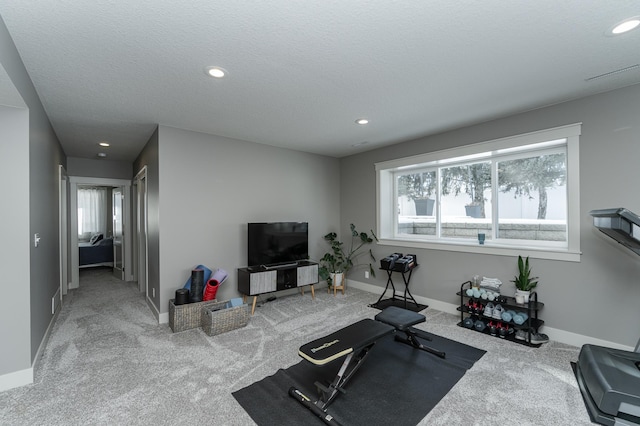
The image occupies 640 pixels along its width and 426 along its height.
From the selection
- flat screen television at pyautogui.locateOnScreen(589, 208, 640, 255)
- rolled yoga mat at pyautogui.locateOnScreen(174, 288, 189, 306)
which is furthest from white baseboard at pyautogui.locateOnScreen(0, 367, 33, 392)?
flat screen television at pyautogui.locateOnScreen(589, 208, 640, 255)

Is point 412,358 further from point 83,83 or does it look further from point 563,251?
point 83,83

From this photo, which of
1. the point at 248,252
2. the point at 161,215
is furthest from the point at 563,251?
the point at 161,215

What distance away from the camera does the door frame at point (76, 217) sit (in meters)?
5.49

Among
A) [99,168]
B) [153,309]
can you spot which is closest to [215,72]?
[153,309]

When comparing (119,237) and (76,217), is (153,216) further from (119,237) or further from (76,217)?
(119,237)

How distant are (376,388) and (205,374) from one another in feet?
4.81

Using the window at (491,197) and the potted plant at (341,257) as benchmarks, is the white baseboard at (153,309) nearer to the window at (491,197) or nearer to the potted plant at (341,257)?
the potted plant at (341,257)

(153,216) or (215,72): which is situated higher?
(215,72)

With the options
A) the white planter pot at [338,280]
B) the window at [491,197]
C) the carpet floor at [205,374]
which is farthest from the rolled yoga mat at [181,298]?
the window at [491,197]

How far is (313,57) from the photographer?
213cm

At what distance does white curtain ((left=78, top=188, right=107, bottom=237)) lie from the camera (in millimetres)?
8312

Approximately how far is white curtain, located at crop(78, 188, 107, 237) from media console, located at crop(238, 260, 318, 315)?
6.82 m

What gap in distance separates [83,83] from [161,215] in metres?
1.62

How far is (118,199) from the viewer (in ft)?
21.0
